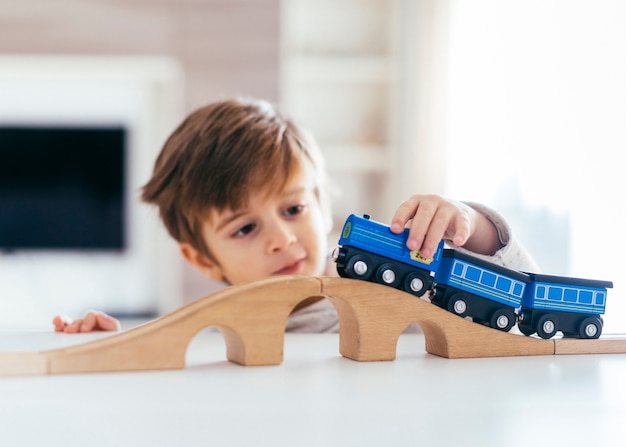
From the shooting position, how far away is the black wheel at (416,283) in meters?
0.71

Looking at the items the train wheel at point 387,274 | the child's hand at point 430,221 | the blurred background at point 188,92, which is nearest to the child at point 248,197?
the child's hand at point 430,221

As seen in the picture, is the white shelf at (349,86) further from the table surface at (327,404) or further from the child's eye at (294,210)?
the table surface at (327,404)

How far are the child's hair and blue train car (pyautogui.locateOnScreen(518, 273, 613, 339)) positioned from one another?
71cm

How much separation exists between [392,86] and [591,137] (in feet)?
5.47

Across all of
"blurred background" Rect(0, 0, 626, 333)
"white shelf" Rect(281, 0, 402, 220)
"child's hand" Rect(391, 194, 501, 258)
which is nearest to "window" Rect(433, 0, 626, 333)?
"blurred background" Rect(0, 0, 626, 333)

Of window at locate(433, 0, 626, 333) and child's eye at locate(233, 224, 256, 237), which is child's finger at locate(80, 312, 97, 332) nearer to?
child's eye at locate(233, 224, 256, 237)

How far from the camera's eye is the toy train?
2.30ft

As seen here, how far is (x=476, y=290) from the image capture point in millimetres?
740

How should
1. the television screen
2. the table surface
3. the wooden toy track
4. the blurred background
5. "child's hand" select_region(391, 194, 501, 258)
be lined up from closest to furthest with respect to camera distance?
the table surface < the wooden toy track < "child's hand" select_region(391, 194, 501, 258) < the blurred background < the television screen

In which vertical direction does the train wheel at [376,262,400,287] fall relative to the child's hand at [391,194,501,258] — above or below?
below

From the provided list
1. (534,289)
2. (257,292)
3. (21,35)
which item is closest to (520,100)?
(534,289)

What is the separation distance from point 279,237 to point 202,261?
1.00 ft

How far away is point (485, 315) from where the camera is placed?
75cm

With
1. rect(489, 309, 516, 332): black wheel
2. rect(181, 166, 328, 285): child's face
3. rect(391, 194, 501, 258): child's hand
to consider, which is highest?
rect(391, 194, 501, 258): child's hand
